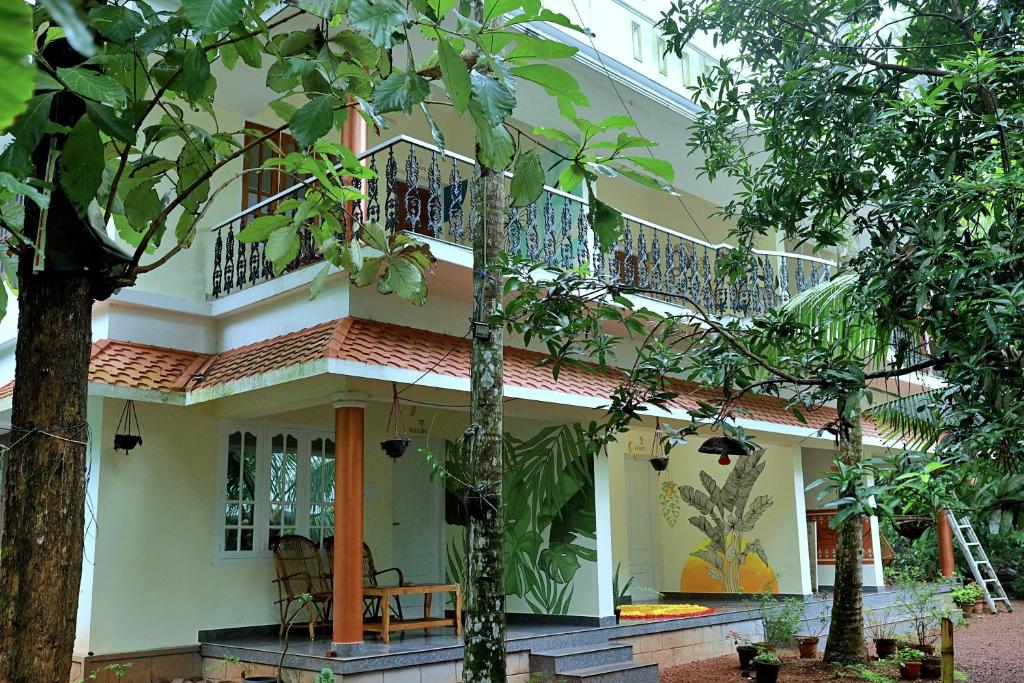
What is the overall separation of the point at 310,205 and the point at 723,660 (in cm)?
886

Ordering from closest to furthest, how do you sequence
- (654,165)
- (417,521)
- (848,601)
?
(654,165)
(848,601)
(417,521)

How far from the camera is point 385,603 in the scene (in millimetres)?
8711

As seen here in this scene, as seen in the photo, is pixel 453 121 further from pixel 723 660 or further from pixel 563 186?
pixel 563 186

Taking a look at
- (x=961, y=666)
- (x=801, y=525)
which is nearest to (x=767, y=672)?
(x=961, y=666)

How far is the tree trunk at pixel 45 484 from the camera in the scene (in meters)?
2.41

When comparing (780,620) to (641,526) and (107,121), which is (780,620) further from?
(107,121)

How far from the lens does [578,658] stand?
906 cm

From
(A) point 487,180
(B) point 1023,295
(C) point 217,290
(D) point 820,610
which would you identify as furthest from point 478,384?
(D) point 820,610

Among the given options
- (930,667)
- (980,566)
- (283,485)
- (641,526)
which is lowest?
(930,667)

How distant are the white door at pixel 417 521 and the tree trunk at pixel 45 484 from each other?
28.6 ft

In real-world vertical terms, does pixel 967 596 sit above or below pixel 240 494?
below

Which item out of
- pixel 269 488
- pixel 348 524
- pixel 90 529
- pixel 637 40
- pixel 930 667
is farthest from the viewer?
pixel 637 40

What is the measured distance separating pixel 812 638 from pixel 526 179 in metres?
9.26

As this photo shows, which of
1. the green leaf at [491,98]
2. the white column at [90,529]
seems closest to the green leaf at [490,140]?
the green leaf at [491,98]
